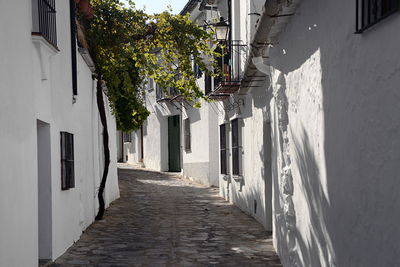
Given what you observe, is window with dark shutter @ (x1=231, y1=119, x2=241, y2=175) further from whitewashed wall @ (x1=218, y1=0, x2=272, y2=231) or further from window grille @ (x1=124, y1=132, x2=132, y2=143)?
window grille @ (x1=124, y1=132, x2=132, y2=143)

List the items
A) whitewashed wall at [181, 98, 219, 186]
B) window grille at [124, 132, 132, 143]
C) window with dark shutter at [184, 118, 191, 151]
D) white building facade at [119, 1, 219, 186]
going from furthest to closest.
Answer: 1. window grille at [124, 132, 132, 143]
2. window with dark shutter at [184, 118, 191, 151]
3. white building facade at [119, 1, 219, 186]
4. whitewashed wall at [181, 98, 219, 186]

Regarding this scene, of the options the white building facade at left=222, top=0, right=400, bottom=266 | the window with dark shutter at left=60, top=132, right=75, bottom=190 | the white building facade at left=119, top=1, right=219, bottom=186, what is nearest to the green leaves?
the window with dark shutter at left=60, top=132, right=75, bottom=190

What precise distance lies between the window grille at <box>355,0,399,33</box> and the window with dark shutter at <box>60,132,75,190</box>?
5431 mm

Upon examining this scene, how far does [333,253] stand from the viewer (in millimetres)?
4035

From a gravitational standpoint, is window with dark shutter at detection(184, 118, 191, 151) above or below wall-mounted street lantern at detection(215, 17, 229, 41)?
below

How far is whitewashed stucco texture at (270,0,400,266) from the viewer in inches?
112

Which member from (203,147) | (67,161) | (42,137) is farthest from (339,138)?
(203,147)

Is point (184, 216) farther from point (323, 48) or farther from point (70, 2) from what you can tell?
point (323, 48)

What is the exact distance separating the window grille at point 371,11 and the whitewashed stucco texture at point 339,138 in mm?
50

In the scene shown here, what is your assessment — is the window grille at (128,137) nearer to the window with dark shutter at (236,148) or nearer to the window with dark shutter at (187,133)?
the window with dark shutter at (187,133)

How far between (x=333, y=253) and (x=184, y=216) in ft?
24.9

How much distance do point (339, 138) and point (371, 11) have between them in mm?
1108

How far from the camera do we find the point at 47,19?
6.71 metres

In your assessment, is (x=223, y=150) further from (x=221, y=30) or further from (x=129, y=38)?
(x=129, y=38)
